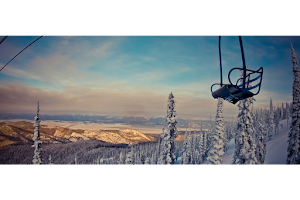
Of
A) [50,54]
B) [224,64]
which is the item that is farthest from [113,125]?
[224,64]

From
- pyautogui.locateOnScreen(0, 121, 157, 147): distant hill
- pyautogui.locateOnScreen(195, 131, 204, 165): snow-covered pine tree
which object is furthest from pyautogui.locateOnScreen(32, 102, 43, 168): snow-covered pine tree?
pyautogui.locateOnScreen(195, 131, 204, 165): snow-covered pine tree

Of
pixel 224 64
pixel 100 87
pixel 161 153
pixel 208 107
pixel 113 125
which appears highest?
pixel 224 64

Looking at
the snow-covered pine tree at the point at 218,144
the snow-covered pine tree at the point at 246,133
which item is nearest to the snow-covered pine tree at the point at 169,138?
the snow-covered pine tree at the point at 218,144

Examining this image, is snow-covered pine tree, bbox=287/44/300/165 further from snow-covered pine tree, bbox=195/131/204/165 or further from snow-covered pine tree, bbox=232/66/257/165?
snow-covered pine tree, bbox=195/131/204/165

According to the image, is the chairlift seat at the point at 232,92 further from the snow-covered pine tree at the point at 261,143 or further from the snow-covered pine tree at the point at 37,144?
the snow-covered pine tree at the point at 261,143
